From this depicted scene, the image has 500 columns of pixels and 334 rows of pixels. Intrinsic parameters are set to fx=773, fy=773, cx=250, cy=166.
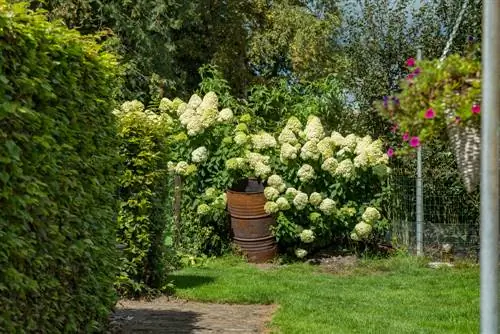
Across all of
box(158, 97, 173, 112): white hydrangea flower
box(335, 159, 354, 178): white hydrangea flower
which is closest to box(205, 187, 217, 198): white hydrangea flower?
box(158, 97, 173, 112): white hydrangea flower

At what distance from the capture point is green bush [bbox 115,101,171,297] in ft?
24.1

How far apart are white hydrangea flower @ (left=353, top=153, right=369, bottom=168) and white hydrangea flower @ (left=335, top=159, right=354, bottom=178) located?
0.08 metres

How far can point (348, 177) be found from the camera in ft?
38.6

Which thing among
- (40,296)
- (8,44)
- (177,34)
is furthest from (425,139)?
(177,34)

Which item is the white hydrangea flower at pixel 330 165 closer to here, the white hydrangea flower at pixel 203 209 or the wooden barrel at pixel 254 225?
the wooden barrel at pixel 254 225

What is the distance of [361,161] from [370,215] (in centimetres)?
82

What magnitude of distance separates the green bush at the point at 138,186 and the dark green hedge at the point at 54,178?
1.69 m

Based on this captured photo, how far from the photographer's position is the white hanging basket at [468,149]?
8.26 feet

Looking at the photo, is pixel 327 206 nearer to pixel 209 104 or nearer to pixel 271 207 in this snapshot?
pixel 271 207

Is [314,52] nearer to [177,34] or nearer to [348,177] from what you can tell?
[177,34]

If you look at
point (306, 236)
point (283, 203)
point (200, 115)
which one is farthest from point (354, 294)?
point (200, 115)

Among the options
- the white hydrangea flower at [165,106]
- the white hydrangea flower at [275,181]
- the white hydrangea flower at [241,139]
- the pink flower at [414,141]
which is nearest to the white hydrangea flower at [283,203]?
the white hydrangea flower at [275,181]

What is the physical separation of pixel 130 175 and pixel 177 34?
13649 millimetres

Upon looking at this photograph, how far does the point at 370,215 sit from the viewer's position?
11.5 meters
